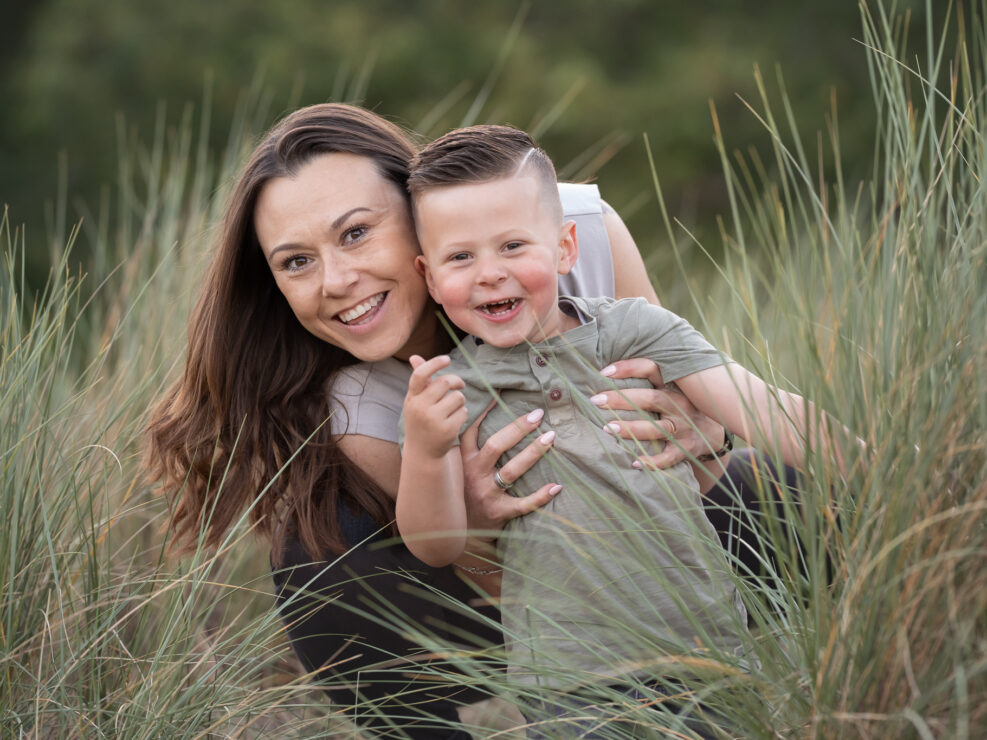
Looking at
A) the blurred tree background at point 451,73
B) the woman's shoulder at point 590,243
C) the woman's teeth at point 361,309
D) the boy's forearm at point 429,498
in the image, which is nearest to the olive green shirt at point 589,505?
the boy's forearm at point 429,498

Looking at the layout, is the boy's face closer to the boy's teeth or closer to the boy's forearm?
the boy's teeth

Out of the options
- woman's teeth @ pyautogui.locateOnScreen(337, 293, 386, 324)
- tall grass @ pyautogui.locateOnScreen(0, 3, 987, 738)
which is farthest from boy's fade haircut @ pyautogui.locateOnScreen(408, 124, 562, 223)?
tall grass @ pyautogui.locateOnScreen(0, 3, 987, 738)

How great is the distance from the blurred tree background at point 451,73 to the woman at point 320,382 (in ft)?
21.3

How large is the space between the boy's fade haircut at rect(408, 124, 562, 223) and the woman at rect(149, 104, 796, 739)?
21 cm

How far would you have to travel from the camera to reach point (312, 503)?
221 centimetres

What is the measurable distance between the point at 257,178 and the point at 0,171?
326 inches

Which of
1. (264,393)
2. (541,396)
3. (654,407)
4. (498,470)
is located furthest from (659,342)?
(264,393)

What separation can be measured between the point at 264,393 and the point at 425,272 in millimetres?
442

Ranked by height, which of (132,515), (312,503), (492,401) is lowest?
(132,515)

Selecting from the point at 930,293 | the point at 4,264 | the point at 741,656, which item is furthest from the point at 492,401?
the point at 4,264

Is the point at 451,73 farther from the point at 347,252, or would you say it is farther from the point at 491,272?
the point at 491,272

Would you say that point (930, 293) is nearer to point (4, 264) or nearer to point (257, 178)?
point (257, 178)

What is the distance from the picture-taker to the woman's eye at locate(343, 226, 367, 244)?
2.12 meters

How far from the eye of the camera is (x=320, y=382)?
232 cm
